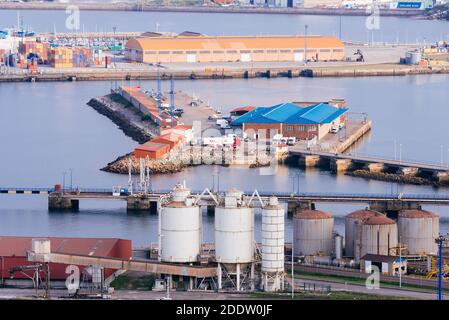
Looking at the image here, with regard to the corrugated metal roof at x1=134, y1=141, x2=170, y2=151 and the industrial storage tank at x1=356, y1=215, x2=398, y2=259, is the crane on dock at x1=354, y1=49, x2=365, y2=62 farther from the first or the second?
the industrial storage tank at x1=356, y1=215, x2=398, y2=259

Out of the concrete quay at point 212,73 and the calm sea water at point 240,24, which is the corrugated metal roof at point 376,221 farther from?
the calm sea water at point 240,24

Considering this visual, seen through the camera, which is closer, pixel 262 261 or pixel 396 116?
pixel 262 261

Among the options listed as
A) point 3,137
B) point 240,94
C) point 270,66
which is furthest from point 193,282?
point 270,66

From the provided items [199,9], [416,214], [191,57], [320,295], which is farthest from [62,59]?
[199,9]

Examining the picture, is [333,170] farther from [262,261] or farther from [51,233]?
[262,261]

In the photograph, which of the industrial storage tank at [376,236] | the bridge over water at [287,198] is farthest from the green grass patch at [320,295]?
the bridge over water at [287,198]

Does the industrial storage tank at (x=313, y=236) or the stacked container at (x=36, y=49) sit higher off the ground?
the stacked container at (x=36, y=49)
